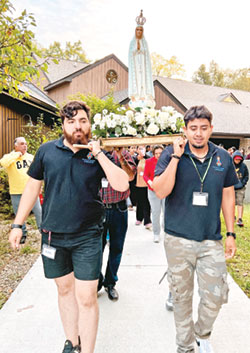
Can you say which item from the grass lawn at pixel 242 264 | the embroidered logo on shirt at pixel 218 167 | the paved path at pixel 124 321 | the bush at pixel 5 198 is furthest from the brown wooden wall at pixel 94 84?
the embroidered logo on shirt at pixel 218 167

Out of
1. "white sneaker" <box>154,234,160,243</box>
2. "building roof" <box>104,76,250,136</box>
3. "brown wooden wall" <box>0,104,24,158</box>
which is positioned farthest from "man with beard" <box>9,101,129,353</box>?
"building roof" <box>104,76,250,136</box>

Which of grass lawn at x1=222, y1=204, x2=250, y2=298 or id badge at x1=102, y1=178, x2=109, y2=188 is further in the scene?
grass lawn at x1=222, y1=204, x2=250, y2=298

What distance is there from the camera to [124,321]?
2.92 meters

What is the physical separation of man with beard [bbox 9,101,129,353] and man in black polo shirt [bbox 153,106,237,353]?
47 centimetres

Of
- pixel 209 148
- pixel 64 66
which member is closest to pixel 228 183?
pixel 209 148

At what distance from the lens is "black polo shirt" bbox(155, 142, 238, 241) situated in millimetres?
2209

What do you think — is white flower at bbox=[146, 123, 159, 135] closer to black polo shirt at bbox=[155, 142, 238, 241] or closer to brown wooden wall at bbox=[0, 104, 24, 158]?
black polo shirt at bbox=[155, 142, 238, 241]

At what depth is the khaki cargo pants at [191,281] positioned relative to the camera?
85.7 inches

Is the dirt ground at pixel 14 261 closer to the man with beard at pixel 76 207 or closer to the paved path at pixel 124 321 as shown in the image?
the paved path at pixel 124 321

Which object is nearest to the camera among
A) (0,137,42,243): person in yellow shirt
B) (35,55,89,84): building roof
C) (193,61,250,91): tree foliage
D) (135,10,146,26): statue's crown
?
(135,10,146,26): statue's crown

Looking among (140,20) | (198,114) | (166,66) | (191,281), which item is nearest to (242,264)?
(191,281)

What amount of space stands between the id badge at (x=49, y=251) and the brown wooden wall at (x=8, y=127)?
26.5ft

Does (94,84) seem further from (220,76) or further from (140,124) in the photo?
(220,76)

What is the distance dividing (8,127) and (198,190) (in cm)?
918
